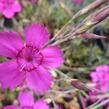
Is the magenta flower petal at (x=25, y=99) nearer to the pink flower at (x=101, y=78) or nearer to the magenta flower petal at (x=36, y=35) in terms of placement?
the magenta flower petal at (x=36, y=35)

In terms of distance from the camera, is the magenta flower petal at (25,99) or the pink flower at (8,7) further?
the pink flower at (8,7)

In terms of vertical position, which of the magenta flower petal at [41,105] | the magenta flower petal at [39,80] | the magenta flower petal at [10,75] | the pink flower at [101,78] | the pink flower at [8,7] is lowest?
the pink flower at [101,78]

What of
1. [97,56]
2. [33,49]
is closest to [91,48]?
[97,56]

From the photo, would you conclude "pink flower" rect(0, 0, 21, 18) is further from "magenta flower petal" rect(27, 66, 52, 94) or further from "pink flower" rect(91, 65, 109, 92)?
"magenta flower petal" rect(27, 66, 52, 94)

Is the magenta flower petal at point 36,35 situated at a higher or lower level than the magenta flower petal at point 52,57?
higher

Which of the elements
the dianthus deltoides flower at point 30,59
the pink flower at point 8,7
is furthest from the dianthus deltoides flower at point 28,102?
the pink flower at point 8,7

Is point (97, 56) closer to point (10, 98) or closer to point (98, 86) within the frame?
point (98, 86)

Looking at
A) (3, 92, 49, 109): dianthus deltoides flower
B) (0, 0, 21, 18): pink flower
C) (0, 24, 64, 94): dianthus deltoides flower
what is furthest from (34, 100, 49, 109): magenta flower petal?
(0, 0, 21, 18): pink flower

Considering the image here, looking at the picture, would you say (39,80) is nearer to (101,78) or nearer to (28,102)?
(28,102)
